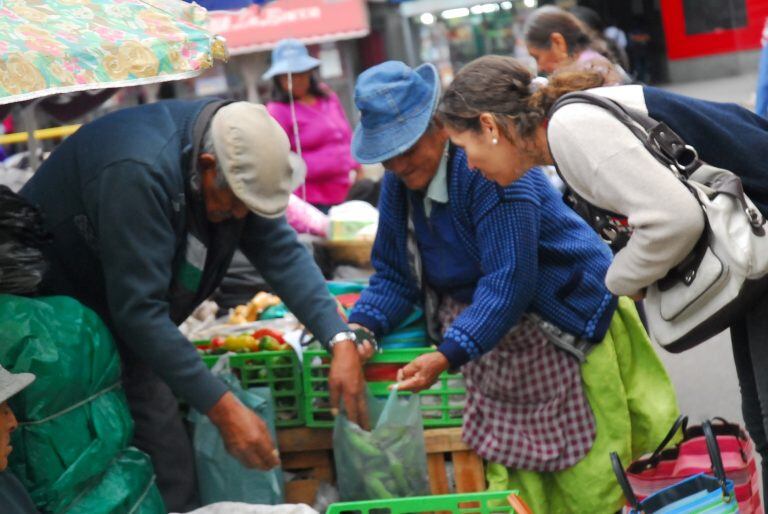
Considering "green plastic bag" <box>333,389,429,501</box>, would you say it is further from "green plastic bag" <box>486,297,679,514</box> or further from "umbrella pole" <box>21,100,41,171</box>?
"umbrella pole" <box>21,100,41,171</box>

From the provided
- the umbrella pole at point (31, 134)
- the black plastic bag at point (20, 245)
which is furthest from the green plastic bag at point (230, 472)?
the umbrella pole at point (31, 134)

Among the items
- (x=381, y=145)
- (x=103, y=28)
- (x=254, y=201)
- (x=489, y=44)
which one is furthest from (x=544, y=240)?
(x=489, y=44)

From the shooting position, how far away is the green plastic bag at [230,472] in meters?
4.04

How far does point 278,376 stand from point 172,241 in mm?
951

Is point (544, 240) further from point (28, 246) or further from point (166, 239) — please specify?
point (28, 246)

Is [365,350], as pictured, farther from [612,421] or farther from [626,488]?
[626,488]

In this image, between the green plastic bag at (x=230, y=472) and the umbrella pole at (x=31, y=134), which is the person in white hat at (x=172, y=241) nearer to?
the green plastic bag at (x=230, y=472)

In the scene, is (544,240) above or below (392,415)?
above

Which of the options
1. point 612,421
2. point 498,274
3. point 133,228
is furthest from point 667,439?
point 133,228

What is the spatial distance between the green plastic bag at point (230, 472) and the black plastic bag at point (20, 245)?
0.83 m

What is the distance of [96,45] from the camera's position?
298 cm

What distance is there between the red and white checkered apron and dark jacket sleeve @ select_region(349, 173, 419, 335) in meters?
0.35

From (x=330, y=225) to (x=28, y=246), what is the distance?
2.58m

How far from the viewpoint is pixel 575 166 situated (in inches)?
115
